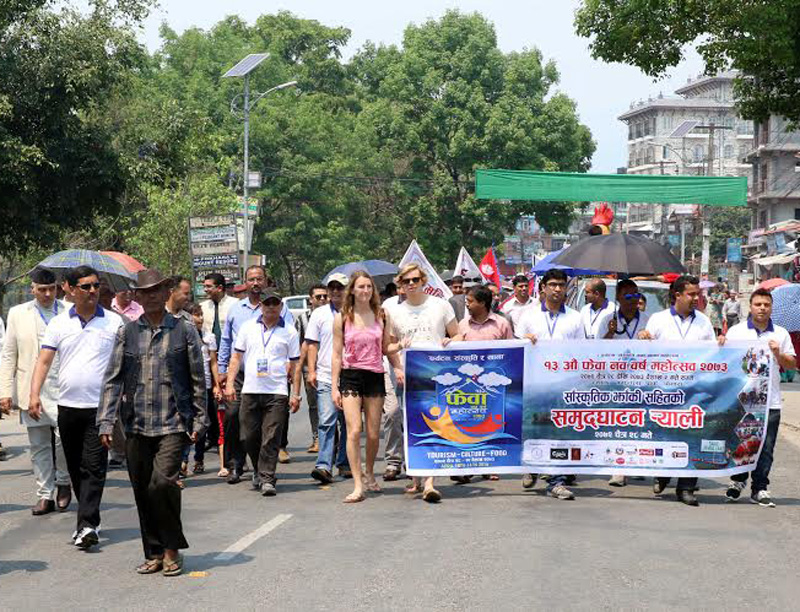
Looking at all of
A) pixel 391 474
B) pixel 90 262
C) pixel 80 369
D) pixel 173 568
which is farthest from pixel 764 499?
pixel 90 262

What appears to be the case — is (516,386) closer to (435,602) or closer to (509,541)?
(509,541)

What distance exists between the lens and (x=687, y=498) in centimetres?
1120

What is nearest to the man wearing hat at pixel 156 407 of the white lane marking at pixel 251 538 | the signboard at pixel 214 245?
the white lane marking at pixel 251 538

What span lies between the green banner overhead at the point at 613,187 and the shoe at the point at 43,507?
11.5 m

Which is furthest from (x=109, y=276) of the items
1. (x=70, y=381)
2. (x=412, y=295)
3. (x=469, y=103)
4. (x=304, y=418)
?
(x=469, y=103)

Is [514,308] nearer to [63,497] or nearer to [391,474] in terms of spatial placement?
[391,474]

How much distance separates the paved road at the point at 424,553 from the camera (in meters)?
7.34

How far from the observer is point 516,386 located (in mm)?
11812

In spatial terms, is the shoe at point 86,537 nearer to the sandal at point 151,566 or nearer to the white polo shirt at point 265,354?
the sandal at point 151,566

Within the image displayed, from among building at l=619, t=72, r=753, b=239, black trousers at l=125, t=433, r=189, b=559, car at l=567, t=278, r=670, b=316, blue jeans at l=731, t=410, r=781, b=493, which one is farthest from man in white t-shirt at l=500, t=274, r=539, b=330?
building at l=619, t=72, r=753, b=239

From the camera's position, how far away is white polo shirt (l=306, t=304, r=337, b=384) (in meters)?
13.0

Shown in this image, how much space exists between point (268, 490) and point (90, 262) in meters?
5.22

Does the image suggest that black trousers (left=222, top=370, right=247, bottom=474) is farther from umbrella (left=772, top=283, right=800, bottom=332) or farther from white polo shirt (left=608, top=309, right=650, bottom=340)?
umbrella (left=772, top=283, right=800, bottom=332)

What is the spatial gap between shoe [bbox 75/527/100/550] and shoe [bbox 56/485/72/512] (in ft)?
6.31
